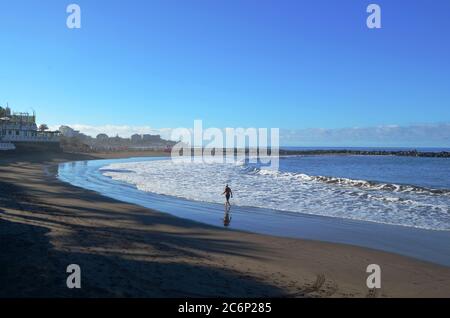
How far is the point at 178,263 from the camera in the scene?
9734 millimetres

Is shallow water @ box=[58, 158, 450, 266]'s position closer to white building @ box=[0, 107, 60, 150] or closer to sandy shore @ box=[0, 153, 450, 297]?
sandy shore @ box=[0, 153, 450, 297]

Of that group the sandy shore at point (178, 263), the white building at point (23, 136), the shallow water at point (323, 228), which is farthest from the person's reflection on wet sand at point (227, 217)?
the white building at point (23, 136)

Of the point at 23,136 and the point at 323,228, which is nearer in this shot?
the point at 323,228

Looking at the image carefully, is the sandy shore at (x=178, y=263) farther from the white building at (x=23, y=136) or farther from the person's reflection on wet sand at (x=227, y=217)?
the white building at (x=23, y=136)

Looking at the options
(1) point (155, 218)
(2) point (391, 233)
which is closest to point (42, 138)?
(1) point (155, 218)

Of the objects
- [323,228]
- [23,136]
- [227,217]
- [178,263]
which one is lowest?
[323,228]

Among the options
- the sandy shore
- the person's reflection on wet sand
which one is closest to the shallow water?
the person's reflection on wet sand

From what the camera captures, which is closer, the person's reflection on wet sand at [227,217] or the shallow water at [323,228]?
the shallow water at [323,228]

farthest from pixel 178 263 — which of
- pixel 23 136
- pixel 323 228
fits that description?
pixel 23 136

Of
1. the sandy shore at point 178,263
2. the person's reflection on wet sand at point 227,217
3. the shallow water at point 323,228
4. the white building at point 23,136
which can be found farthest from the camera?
the white building at point 23,136

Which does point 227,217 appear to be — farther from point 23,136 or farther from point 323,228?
point 23,136

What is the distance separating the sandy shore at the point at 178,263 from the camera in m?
7.65
